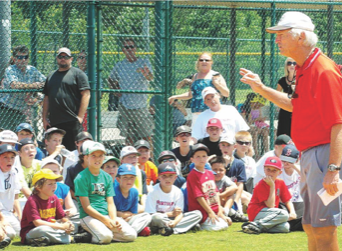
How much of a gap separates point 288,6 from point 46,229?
5719 millimetres

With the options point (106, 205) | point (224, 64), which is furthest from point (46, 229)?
point (224, 64)

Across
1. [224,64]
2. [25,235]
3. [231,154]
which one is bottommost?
[25,235]

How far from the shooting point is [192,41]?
1414 cm

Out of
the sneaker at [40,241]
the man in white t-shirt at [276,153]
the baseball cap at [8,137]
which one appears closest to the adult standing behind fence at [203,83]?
the man in white t-shirt at [276,153]

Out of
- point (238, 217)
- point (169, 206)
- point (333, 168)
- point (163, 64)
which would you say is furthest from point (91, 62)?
point (333, 168)

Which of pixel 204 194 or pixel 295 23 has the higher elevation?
pixel 295 23

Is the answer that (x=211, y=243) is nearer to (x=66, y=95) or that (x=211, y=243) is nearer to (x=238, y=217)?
(x=238, y=217)

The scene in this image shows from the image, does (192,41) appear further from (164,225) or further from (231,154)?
(164,225)

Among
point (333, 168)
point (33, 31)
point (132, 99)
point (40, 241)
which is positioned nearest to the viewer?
point (333, 168)

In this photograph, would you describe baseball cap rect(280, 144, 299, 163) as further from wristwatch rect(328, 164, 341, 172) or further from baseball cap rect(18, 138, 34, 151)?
wristwatch rect(328, 164, 341, 172)

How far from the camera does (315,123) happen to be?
13.9 ft

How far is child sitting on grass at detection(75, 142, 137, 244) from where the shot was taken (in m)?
6.54

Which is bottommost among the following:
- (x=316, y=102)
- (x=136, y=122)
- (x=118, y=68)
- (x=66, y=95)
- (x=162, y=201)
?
(x=162, y=201)

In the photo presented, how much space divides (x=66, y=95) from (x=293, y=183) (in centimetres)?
304
